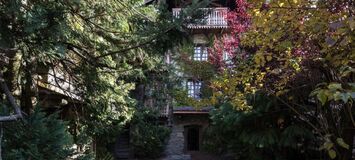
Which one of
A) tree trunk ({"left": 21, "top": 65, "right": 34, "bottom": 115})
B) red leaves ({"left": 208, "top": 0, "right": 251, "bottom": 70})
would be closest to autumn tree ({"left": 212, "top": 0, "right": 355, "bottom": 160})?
red leaves ({"left": 208, "top": 0, "right": 251, "bottom": 70})

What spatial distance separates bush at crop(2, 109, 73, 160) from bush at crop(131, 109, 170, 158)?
13039 mm

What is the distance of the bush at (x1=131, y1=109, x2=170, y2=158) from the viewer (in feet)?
58.1

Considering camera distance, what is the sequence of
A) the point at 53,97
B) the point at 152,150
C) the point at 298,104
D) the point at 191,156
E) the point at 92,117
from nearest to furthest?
the point at 53,97, the point at 298,104, the point at 92,117, the point at 152,150, the point at 191,156

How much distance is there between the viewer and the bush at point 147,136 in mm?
17703

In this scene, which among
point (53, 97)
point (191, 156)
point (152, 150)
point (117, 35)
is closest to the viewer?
point (117, 35)

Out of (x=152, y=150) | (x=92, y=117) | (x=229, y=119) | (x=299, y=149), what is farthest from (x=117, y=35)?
(x=152, y=150)

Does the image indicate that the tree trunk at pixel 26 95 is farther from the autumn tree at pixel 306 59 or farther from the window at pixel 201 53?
the window at pixel 201 53

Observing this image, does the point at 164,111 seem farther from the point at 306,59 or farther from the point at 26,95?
the point at 26,95

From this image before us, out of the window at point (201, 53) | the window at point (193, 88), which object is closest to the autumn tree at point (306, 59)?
the window at point (201, 53)

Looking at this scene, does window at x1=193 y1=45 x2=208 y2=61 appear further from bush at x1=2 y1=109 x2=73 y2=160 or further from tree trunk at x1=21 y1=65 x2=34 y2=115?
bush at x1=2 y1=109 x2=73 y2=160

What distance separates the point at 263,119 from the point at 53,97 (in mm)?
4898

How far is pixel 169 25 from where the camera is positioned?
4805 mm

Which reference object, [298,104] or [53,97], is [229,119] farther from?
[53,97]

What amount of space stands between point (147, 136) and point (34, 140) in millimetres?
13736
